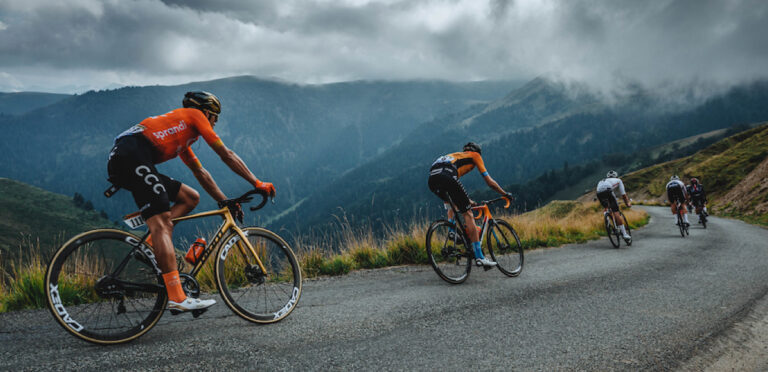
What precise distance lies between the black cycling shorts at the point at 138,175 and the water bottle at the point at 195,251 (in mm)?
456

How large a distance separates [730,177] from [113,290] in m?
74.6

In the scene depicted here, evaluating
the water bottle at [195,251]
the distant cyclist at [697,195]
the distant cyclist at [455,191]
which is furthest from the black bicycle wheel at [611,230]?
the distant cyclist at [697,195]

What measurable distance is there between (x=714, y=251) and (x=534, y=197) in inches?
5098

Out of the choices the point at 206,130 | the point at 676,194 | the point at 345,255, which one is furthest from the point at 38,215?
the point at 676,194

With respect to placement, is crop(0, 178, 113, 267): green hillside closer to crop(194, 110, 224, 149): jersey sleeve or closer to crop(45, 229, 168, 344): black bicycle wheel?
crop(45, 229, 168, 344): black bicycle wheel

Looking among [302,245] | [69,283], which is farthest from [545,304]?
[69,283]

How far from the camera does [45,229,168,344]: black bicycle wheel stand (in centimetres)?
327

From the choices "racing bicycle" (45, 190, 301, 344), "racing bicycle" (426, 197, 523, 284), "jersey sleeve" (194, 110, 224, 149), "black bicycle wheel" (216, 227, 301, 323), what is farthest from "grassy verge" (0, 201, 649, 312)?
"jersey sleeve" (194, 110, 224, 149)

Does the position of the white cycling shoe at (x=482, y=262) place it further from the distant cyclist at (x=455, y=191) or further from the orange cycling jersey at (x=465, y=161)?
the orange cycling jersey at (x=465, y=161)

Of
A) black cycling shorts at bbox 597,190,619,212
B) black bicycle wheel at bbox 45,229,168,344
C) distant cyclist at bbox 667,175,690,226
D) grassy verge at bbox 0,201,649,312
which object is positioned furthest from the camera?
distant cyclist at bbox 667,175,690,226

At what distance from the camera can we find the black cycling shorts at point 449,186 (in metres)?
6.26

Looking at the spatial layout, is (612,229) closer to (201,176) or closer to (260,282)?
(260,282)

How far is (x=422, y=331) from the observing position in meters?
3.66

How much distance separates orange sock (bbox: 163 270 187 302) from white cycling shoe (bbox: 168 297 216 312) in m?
0.04
